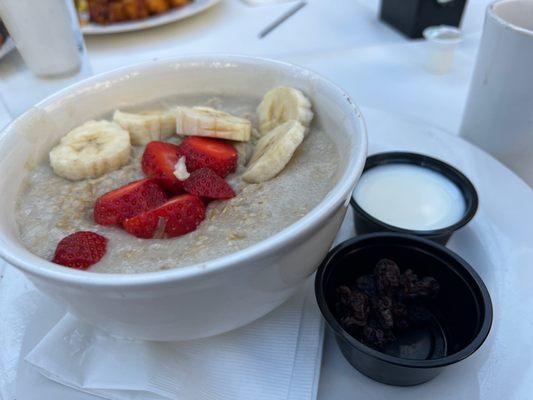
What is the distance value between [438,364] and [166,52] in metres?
1.53

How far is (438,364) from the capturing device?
1.99 feet

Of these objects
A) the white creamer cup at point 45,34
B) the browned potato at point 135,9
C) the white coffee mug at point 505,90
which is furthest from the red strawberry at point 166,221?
the browned potato at point 135,9

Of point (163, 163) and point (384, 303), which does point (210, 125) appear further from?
point (384, 303)

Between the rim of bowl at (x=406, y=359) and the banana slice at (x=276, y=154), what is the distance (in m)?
0.18

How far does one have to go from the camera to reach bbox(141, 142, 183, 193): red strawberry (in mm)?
804

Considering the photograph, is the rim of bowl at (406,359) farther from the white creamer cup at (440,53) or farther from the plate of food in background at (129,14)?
the plate of food in background at (129,14)

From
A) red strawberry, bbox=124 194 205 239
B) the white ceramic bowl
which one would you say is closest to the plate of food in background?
the white ceramic bowl

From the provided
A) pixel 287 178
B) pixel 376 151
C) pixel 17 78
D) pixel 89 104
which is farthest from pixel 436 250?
pixel 17 78

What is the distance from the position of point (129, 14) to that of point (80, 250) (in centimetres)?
154

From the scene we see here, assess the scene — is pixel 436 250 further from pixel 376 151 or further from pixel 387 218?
pixel 376 151

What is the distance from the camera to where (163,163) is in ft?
2.69

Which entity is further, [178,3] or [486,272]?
[178,3]

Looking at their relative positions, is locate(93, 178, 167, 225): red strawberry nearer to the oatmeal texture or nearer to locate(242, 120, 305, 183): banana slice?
the oatmeal texture

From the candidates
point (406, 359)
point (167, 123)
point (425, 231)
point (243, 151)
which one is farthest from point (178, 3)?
point (406, 359)
